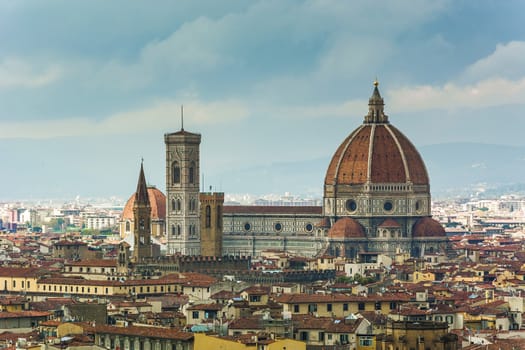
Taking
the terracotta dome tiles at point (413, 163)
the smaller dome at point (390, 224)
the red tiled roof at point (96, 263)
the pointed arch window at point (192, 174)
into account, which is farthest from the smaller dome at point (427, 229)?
the red tiled roof at point (96, 263)

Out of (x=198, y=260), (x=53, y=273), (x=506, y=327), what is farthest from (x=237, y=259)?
(x=506, y=327)

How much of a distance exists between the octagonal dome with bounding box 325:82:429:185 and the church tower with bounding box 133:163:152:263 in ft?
86.3

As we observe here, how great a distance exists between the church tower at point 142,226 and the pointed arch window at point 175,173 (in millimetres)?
15305

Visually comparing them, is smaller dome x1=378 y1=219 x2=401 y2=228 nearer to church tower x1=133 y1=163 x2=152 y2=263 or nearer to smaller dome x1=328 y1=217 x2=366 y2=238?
smaller dome x1=328 y1=217 x2=366 y2=238

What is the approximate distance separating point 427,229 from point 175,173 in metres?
17.5

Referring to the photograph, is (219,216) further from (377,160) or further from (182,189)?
(377,160)

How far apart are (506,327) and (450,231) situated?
13163 centimetres

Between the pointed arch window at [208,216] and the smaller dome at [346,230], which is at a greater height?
the pointed arch window at [208,216]

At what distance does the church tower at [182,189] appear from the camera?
13662 cm

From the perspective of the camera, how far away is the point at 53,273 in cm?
9800

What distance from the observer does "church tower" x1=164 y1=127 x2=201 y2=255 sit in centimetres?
13662

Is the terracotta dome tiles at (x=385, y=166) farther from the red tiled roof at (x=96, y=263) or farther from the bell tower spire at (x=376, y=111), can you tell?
the red tiled roof at (x=96, y=263)

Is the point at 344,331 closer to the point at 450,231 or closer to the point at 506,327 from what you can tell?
the point at 506,327

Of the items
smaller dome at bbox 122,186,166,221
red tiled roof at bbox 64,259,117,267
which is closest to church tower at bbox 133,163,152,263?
red tiled roof at bbox 64,259,117,267
